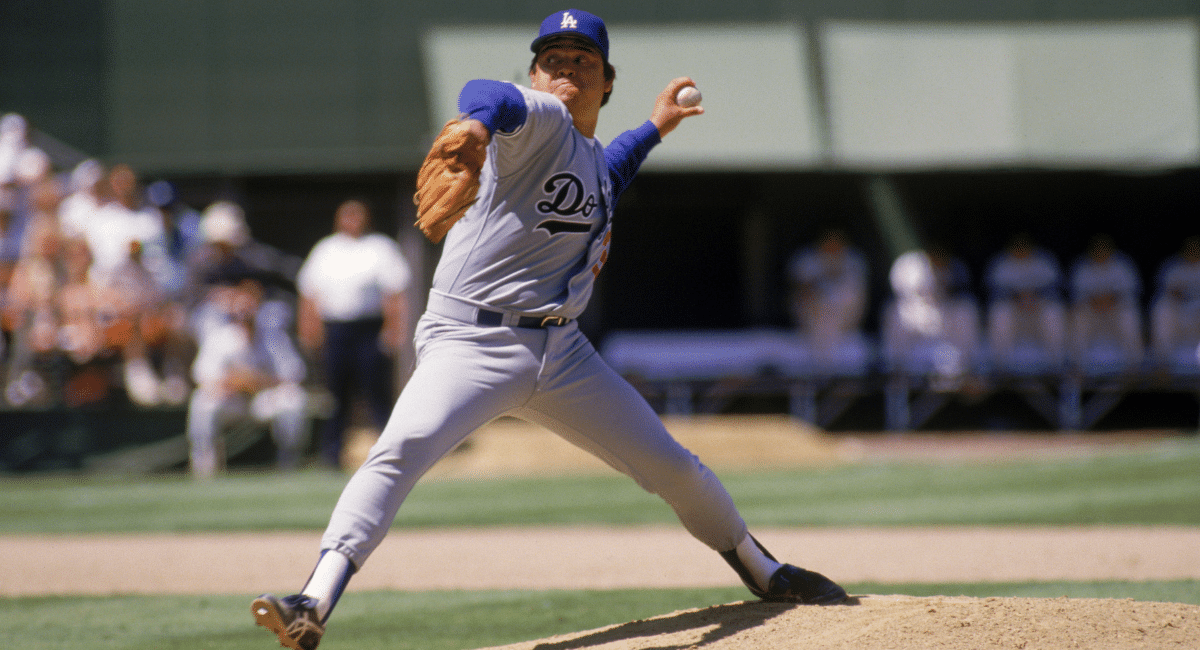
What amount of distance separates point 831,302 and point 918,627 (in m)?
9.44

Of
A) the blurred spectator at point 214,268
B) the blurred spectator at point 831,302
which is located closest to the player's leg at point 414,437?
the blurred spectator at point 214,268

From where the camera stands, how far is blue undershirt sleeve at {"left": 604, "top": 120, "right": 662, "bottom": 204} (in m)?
3.56

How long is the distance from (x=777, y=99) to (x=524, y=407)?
35.1 ft

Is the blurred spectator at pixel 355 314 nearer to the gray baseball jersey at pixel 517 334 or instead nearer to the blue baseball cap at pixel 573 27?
the gray baseball jersey at pixel 517 334

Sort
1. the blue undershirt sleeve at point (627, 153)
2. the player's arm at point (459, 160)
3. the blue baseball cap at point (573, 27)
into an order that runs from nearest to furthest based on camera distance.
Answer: the player's arm at point (459, 160) → the blue baseball cap at point (573, 27) → the blue undershirt sleeve at point (627, 153)

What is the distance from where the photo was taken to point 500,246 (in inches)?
121

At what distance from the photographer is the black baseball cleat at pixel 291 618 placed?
2.70 metres

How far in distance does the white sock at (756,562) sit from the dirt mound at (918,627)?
9cm

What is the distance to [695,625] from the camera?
11.2 feet

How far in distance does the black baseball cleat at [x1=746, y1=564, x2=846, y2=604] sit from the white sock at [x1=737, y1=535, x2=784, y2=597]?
2 centimetres

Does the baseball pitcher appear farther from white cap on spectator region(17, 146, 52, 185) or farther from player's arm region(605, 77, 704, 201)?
white cap on spectator region(17, 146, 52, 185)

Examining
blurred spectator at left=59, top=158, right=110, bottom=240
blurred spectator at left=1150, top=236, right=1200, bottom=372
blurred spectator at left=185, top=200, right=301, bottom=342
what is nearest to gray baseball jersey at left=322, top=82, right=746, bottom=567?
blurred spectator at left=185, top=200, right=301, bottom=342

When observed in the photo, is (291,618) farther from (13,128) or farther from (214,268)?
(13,128)

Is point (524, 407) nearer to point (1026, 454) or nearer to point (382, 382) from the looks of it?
point (382, 382)
